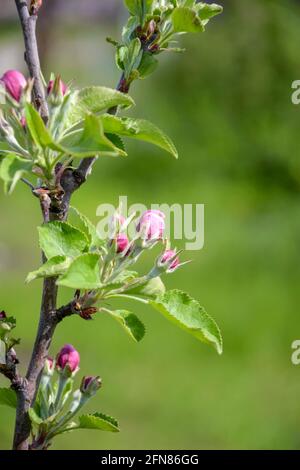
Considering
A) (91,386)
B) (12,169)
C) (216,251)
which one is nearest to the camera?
(12,169)

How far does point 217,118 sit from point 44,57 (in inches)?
135

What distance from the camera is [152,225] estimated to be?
0.78 meters

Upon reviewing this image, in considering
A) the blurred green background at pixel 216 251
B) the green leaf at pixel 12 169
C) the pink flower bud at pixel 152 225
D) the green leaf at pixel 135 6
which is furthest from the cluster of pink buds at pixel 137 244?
the blurred green background at pixel 216 251

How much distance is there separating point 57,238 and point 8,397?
0.18 meters

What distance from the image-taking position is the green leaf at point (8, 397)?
0.85 meters

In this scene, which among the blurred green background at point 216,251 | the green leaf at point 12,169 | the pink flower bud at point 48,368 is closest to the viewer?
the green leaf at point 12,169

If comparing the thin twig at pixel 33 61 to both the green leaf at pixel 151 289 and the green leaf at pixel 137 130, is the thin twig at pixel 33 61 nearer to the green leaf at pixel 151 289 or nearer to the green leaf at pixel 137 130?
the green leaf at pixel 137 130

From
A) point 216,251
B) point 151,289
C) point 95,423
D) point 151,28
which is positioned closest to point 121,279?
point 151,289

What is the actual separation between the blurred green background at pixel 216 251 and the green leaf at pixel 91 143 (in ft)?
7.37

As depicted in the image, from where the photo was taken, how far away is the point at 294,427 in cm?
310

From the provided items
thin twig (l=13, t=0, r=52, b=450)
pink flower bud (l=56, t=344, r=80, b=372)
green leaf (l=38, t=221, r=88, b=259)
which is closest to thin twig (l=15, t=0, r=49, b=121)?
thin twig (l=13, t=0, r=52, b=450)

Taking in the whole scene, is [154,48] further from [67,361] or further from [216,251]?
[216,251]

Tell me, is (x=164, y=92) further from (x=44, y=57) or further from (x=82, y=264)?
(x=82, y=264)
